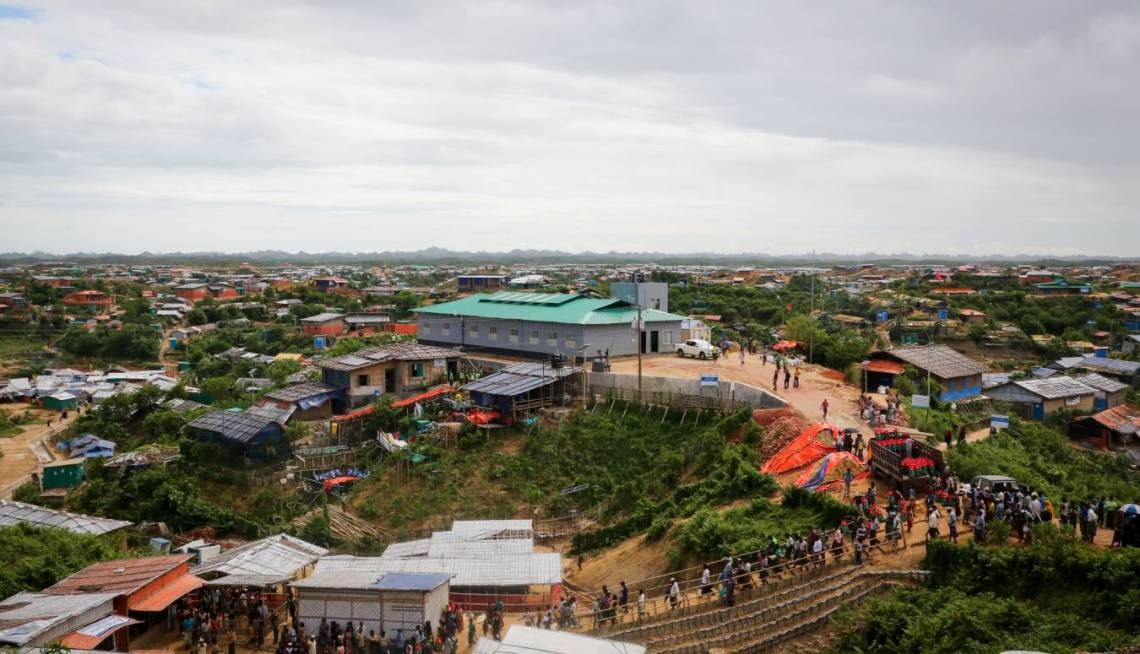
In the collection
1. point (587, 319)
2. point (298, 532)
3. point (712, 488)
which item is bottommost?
point (298, 532)

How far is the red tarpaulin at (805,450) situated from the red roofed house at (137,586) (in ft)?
52.5

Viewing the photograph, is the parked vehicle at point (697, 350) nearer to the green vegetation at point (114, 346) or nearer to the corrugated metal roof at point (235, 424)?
the corrugated metal roof at point (235, 424)

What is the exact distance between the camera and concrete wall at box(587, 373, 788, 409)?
91.7ft

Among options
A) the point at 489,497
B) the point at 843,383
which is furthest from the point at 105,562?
the point at 843,383

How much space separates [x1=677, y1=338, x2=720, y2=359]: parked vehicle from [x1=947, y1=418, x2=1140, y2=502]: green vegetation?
1255 centimetres

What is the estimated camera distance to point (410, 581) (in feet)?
53.0

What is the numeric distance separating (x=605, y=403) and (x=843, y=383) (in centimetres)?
976

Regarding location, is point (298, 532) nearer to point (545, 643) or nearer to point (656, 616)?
point (656, 616)

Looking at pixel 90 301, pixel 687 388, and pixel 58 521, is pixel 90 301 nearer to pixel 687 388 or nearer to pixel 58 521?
pixel 58 521

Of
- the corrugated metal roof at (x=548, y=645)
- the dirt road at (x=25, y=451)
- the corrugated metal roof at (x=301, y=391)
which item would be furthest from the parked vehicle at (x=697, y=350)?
the dirt road at (x=25, y=451)

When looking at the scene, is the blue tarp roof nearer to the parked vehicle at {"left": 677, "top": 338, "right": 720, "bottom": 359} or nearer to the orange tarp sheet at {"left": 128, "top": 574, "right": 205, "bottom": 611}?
the orange tarp sheet at {"left": 128, "top": 574, "right": 205, "bottom": 611}

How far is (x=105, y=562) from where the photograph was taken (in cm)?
1903

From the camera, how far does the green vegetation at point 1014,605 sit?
12.7 metres

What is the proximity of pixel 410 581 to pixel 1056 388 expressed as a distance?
37.2 m
